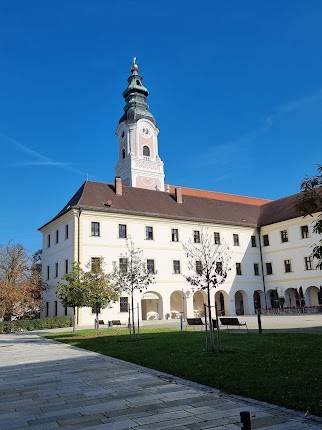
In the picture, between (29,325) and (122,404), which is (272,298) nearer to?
(29,325)

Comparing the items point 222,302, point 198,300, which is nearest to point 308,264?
point 222,302

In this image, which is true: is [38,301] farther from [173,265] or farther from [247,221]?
[247,221]

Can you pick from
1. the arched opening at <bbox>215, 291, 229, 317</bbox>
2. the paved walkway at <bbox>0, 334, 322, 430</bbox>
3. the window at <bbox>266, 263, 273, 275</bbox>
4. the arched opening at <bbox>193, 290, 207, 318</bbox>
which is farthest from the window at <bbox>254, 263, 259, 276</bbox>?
the paved walkway at <bbox>0, 334, 322, 430</bbox>

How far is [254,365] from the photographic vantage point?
965cm

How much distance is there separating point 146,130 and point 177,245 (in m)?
28.7

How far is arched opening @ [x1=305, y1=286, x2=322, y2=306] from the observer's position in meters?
44.8

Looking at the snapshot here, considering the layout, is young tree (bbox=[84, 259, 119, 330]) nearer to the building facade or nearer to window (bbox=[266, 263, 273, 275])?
the building facade

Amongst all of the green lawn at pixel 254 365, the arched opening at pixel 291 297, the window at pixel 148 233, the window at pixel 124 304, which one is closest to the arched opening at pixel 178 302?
the window at pixel 124 304

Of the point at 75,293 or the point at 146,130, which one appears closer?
the point at 75,293

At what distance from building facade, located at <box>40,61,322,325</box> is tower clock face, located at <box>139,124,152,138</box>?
20114 mm

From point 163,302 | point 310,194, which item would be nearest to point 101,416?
point 310,194

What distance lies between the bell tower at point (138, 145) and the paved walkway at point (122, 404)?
53701 mm

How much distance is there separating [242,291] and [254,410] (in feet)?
140

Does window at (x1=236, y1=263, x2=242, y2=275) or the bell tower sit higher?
the bell tower
